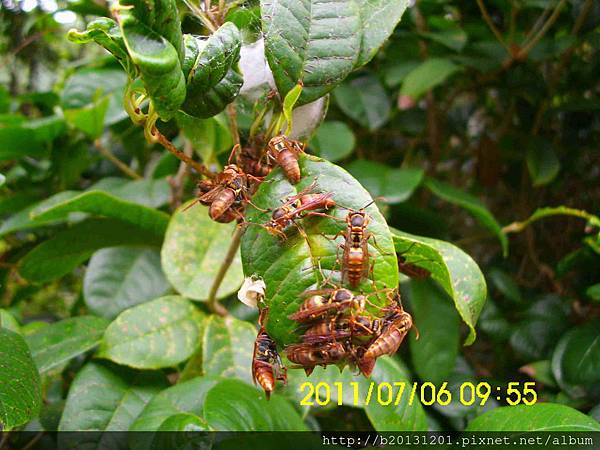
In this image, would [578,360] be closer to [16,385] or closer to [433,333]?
[433,333]

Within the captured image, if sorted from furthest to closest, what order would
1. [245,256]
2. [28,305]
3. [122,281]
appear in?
[28,305], [122,281], [245,256]

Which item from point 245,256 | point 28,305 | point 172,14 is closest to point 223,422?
point 245,256

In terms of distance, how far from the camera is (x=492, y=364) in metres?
1.60

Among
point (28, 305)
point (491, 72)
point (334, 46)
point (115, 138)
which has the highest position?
point (334, 46)

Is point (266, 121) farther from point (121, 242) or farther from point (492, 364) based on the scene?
point (492, 364)

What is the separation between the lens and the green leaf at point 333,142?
53.4 inches

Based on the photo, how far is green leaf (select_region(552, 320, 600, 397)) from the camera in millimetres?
1083

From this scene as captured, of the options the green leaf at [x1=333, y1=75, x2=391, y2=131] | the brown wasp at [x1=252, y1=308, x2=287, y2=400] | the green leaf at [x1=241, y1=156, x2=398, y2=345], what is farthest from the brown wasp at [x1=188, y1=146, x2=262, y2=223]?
the green leaf at [x1=333, y1=75, x2=391, y2=131]

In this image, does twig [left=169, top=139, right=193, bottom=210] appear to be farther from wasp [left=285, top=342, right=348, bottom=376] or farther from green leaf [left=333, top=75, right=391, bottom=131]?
wasp [left=285, top=342, right=348, bottom=376]

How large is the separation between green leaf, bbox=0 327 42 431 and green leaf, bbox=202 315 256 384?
0.99 feet

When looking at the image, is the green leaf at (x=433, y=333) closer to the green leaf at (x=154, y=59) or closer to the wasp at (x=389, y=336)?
the wasp at (x=389, y=336)

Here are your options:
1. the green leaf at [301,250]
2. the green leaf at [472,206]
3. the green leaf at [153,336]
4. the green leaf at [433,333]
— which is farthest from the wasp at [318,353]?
the green leaf at [472,206]

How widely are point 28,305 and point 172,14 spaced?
2.20m

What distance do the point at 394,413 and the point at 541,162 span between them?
0.89 metres
